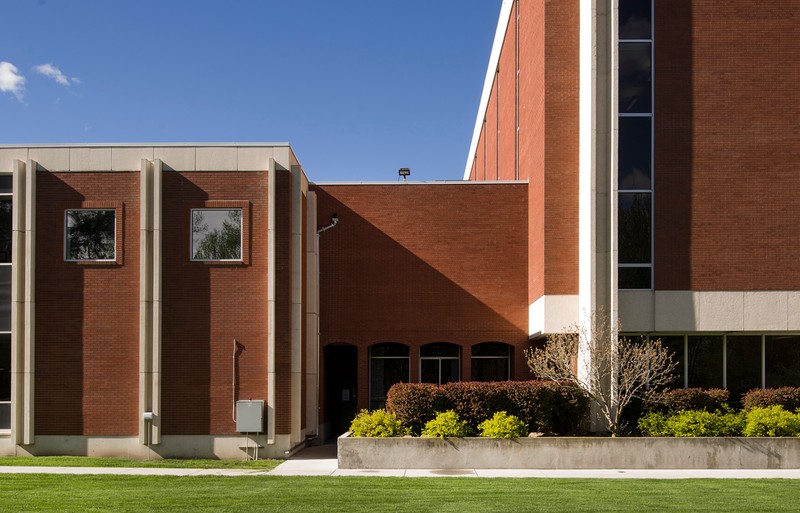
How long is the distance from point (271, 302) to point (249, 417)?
300 cm

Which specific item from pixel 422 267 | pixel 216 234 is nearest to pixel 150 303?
pixel 216 234

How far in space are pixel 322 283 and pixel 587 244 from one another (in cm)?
851

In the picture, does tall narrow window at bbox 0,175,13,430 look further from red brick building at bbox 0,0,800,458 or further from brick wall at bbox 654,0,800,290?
brick wall at bbox 654,0,800,290

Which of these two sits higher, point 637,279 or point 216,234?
point 216,234

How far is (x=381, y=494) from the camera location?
15.0 m

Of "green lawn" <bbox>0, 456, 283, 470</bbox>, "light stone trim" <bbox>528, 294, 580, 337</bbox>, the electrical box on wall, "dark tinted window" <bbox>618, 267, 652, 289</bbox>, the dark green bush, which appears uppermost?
"dark tinted window" <bbox>618, 267, 652, 289</bbox>

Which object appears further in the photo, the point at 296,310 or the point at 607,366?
the point at 296,310

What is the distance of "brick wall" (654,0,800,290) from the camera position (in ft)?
72.3

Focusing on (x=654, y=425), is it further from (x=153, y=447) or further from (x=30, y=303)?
(x=30, y=303)

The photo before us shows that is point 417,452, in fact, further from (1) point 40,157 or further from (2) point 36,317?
(1) point 40,157

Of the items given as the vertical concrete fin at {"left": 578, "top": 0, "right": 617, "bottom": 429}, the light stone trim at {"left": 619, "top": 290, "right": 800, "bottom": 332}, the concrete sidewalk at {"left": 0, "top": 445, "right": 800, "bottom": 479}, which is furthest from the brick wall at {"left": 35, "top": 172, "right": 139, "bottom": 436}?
the light stone trim at {"left": 619, "top": 290, "right": 800, "bottom": 332}

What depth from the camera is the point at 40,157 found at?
2300 centimetres

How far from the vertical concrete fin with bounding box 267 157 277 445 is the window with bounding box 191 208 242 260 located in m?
0.95

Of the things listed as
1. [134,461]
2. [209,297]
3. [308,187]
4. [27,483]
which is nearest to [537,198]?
[308,187]
